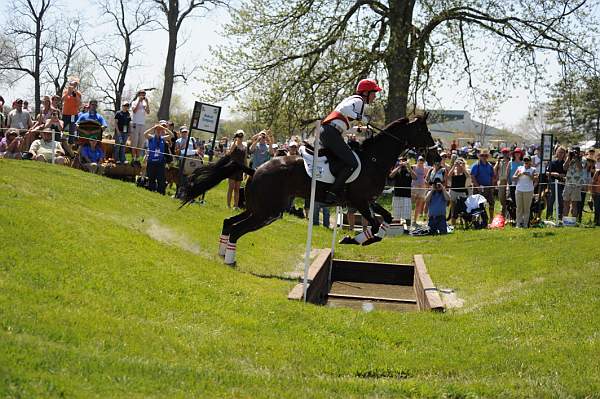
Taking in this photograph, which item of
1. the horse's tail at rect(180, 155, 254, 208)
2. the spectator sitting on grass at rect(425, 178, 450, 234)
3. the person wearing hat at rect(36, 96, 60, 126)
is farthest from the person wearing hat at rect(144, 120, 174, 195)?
the spectator sitting on grass at rect(425, 178, 450, 234)

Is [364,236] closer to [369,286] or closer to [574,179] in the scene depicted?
[369,286]

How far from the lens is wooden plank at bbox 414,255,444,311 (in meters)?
12.8

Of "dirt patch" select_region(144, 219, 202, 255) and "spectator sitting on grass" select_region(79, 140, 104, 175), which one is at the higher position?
"spectator sitting on grass" select_region(79, 140, 104, 175)

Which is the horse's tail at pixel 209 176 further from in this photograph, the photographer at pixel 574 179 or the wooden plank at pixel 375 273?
the photographer at pixel 574 179

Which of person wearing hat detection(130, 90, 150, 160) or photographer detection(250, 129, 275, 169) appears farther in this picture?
photographer detection(250, 129, 275, 169)

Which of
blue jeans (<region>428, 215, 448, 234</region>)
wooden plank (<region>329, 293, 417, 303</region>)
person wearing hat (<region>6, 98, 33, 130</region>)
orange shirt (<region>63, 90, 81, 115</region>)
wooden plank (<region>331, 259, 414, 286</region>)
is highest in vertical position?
orange shirt (<region>63, 90, 81, 115</region>)

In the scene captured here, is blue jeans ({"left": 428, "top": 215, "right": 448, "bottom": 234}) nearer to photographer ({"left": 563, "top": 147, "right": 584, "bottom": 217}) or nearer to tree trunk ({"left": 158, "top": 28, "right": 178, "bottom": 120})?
photographer ({"left": 563, "top": 147, "right": 584, "bottom": 217})

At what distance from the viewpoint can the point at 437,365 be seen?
9.27m

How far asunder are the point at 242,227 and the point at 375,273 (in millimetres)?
4225

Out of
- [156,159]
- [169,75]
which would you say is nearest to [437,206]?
[156,159]

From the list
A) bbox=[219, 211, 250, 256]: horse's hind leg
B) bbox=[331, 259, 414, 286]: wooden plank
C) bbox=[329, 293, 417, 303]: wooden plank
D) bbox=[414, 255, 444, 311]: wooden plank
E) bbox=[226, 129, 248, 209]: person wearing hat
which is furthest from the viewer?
bbox=[226, 129, 248, 209]: person wearing hat

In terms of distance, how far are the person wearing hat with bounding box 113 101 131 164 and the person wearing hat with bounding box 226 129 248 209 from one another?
322 centimetres

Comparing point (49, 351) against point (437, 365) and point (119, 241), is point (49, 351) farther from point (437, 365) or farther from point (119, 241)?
point (119, 241)

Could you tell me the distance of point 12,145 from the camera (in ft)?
71.5
